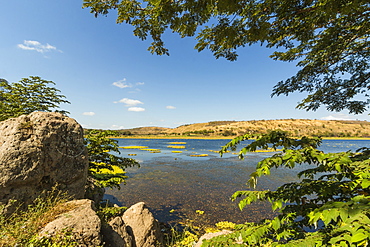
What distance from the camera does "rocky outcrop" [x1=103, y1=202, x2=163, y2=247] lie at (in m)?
5.35

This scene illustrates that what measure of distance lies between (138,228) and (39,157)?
4.64 m

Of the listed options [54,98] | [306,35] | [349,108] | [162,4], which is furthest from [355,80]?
[54,98]

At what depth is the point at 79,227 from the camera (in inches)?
156

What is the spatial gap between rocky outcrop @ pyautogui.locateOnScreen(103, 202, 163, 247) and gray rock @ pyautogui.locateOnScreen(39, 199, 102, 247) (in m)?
1.13

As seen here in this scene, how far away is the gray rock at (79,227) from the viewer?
12.3 ft

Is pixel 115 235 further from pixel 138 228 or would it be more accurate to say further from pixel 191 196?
pixel 191 196

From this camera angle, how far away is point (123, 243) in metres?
4.97

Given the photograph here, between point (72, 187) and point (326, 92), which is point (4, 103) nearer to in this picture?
point (72, 187)

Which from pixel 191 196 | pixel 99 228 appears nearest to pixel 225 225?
pixel 191 196

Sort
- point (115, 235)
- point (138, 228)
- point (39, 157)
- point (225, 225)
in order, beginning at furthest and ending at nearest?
point (225, 225)
point (138, 228)
point (39, 157)
point (115, 235)

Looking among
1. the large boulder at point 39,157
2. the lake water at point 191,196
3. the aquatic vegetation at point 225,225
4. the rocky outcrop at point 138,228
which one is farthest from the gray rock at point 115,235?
the aquatic vegetation at point 225,225

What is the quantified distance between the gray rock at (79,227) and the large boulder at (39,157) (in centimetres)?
211

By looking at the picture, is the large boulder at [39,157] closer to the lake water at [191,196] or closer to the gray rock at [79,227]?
the gray rock at [79,227]

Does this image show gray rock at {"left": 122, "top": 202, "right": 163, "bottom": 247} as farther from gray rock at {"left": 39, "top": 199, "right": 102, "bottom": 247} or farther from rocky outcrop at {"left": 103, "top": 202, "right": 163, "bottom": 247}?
gray rock at {"left": 39, "top": 199, "right": 102, "bottom": 247}
